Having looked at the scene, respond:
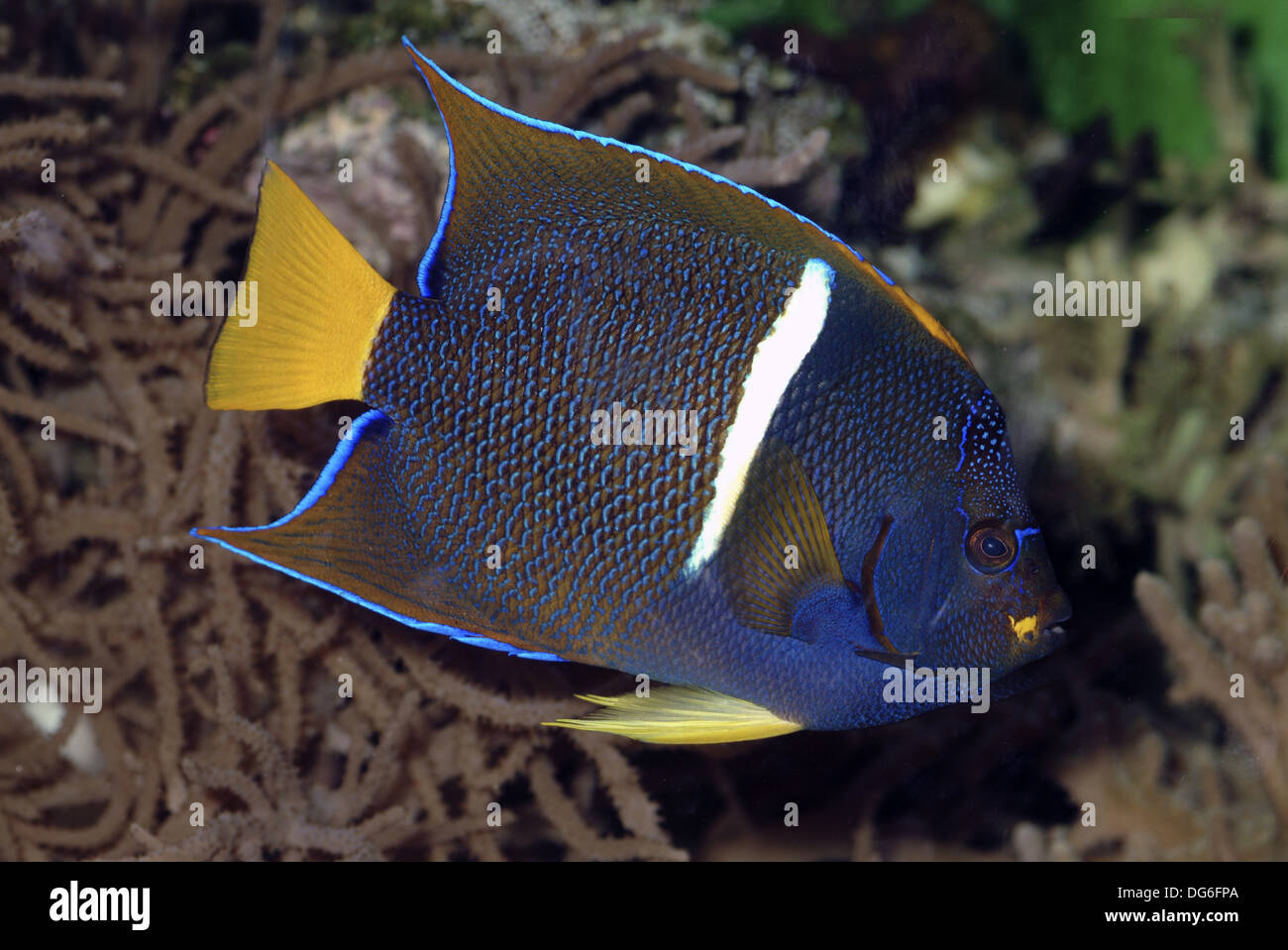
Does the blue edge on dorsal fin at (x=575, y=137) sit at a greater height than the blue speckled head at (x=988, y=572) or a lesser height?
greater

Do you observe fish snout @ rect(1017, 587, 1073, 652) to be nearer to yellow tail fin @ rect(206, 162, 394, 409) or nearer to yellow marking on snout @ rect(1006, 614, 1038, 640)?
yellow marking on snout @ rect(1006, 614, 1038, 640)

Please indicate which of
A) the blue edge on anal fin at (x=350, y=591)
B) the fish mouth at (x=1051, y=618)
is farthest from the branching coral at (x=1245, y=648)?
the blue edge on anal fin at (x=350, y=591)

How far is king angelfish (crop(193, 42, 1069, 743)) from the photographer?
3.37 feet

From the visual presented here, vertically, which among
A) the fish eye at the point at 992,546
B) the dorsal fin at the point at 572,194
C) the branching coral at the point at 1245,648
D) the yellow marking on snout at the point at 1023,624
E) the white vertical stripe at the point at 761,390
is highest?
the dorsal fin at the point at 572,194

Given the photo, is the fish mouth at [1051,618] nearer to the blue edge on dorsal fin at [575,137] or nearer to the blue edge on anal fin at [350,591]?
the blue edge on dorsal fin at [575,137]

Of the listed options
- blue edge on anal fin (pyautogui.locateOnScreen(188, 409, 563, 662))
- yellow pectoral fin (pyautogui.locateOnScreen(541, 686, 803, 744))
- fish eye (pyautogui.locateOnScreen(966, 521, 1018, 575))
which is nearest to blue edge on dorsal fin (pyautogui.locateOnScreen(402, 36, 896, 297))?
blue edge on anal fin (pyautogui.locateOnScreen(188, 409, 563, 662))

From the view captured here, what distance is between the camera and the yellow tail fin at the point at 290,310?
104 centimetres

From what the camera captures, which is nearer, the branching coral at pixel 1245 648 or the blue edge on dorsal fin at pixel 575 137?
the blue edge on dorsal fin at pixel 575 137

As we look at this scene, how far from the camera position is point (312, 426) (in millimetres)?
1737

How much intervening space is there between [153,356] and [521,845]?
1360mm

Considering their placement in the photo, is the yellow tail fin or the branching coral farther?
the branching coral

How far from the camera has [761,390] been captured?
3.38ft
